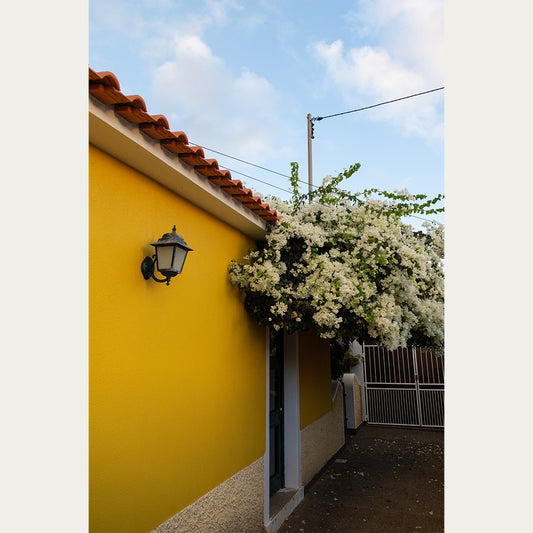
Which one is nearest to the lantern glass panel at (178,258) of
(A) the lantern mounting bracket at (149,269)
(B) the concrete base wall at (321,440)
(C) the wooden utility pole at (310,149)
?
(A) the lantern mounting bracket at (149,269)

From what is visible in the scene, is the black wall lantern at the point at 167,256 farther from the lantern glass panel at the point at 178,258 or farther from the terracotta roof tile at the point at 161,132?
the terracotta roof tile at the point at 161,132

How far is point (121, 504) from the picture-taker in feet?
8.71

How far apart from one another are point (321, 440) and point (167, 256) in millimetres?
5759

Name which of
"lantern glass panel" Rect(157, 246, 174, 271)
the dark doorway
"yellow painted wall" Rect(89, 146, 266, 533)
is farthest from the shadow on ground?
"lantern glass panel" Rect(157, 246, 174, 271)

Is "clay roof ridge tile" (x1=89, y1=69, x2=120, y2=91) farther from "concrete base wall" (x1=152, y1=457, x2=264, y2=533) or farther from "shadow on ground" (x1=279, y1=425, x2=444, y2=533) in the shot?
"shadow on ground" (x1=279, y1=425, x2=444, y2=533)

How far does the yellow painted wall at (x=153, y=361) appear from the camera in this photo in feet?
8.50

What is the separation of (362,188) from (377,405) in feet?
29.7

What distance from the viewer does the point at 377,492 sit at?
6.64 meters

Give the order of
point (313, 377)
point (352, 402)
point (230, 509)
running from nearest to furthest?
point (230, 509) < point (313, 377) < point (352, 402)

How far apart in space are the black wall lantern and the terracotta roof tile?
24.3 inches

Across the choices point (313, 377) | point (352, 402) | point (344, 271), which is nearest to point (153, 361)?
point (344, 271)

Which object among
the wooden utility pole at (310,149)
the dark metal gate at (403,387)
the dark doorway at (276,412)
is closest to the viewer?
the dark doorway at (276,412)

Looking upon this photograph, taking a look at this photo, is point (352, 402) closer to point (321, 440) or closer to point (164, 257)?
point (321, 440)

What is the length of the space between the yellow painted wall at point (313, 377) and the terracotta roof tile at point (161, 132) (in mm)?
3280
